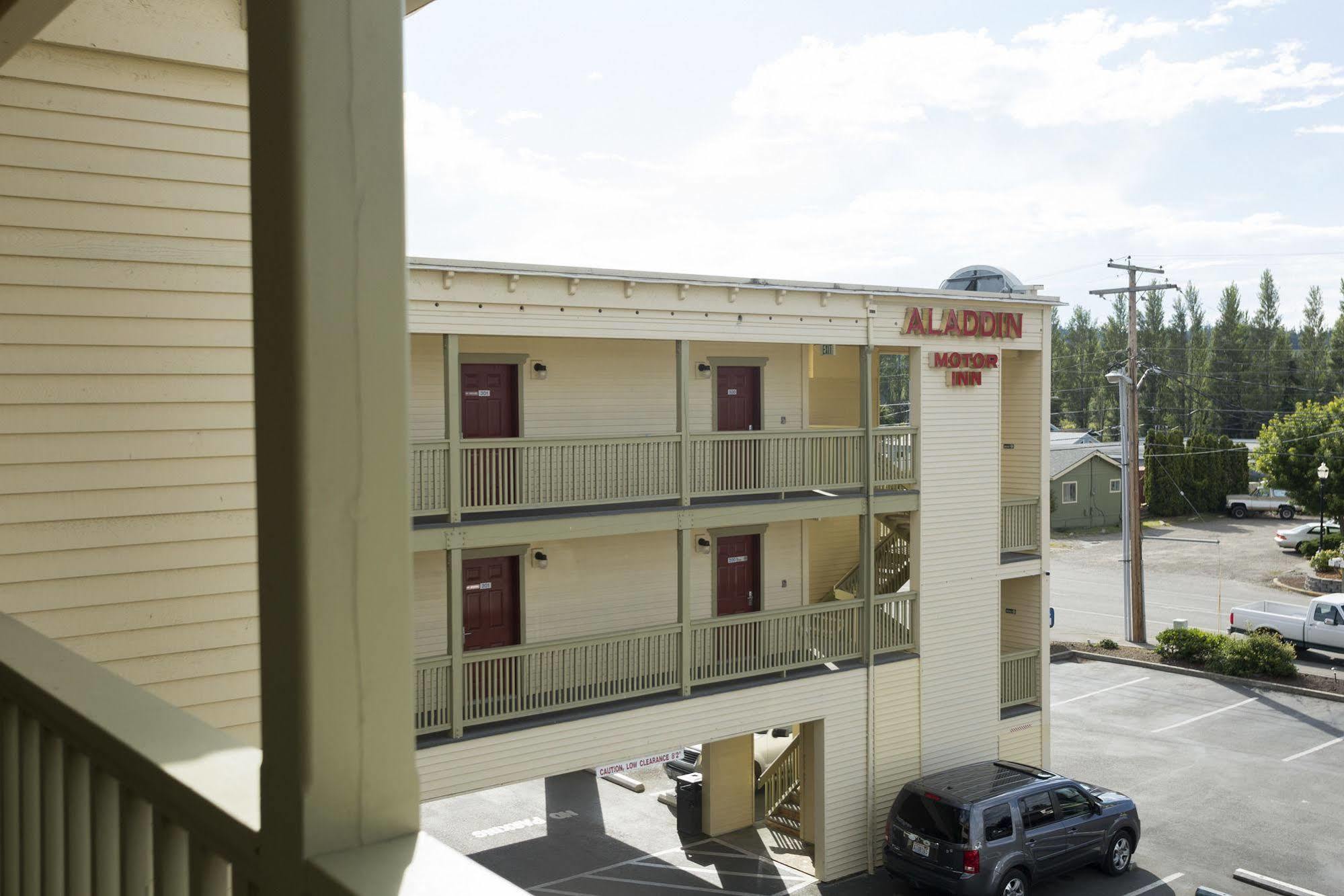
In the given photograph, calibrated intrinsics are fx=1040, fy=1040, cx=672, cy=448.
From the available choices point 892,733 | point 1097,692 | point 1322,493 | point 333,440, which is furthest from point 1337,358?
point 333,440

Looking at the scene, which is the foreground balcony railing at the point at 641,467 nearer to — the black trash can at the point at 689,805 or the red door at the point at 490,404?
the red door at the point at 490,404

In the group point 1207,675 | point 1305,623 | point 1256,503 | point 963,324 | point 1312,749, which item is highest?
point 963,324

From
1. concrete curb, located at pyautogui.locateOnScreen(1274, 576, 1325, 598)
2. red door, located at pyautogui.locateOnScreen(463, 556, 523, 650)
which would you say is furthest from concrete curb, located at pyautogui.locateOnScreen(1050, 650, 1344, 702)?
red door, located at pyautogui.locateOnScreen(463, 556, 523, 650)

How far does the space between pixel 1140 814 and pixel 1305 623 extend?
49.8 feet

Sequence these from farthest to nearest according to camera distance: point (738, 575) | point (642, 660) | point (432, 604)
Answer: point (738, 575) < point (642, 660) < point (432, 604)

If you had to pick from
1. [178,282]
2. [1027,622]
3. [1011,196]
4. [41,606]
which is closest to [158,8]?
[178,282]

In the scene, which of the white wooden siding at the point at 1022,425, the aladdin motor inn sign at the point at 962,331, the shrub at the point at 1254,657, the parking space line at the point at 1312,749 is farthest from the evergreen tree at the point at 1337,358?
the aladdin motor inn sign at the point at 962,331

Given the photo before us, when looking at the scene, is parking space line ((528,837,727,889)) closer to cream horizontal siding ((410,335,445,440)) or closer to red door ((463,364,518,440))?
red door ((463,364,518,440))

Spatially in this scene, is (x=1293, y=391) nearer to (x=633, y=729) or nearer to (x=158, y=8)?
(x=633, y=729)

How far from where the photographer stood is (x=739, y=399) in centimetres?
2002

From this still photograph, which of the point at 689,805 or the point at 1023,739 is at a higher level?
the point at 1023,739

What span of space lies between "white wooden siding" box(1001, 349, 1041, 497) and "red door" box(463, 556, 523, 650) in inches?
432

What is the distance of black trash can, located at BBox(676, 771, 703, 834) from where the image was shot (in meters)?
20.3

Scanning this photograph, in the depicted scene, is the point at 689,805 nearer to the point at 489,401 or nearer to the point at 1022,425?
the point at 489,401
